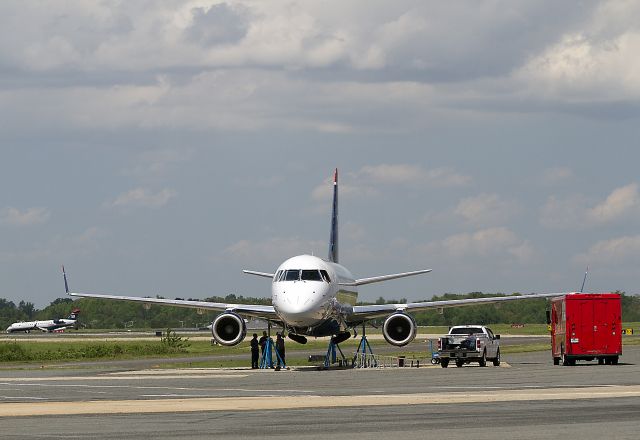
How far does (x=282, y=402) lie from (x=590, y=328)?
25.2 metres

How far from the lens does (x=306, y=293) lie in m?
49.7

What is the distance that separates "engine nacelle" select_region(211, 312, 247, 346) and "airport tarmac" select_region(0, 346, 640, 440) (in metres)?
11.6

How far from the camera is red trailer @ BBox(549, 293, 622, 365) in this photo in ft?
166

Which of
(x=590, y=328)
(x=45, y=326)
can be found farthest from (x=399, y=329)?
(x=45, y=326)

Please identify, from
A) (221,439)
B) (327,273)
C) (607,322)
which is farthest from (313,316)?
(221,439)

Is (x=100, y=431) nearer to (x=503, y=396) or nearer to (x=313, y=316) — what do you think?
(x=503, y=396)

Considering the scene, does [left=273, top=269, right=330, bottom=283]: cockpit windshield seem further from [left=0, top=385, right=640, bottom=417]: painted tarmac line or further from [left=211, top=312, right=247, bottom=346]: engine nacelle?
[left=0, top=385, right=640, bottom=417]: painted tarmac line

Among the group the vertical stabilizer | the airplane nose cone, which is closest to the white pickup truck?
the airplane nose cone

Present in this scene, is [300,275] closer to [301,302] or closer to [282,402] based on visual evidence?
[301,302]

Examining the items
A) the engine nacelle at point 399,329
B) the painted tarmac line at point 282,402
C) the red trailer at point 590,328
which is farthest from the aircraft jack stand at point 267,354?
the painted tarmac line at point 282,402

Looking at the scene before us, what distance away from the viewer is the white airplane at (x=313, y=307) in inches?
1961

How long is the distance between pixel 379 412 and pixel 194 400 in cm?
→ 629

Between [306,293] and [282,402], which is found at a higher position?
[306,293]

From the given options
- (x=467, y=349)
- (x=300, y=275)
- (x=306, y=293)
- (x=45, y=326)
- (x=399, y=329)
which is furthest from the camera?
(x=45, y=326)
